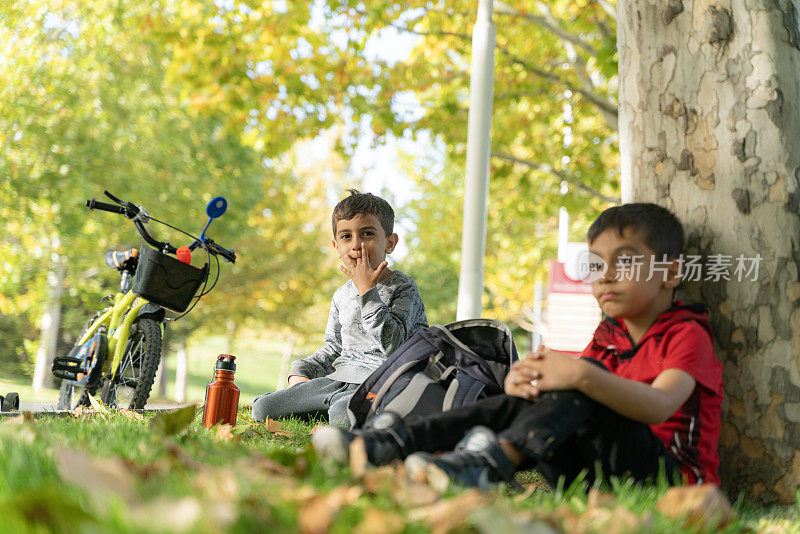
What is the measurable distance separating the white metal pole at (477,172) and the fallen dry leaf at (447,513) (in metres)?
4.82

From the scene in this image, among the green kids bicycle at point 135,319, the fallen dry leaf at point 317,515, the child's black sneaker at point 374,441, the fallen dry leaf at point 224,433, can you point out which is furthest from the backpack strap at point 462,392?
the green kids bicycle at point 135,319

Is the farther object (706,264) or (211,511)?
(706,264)

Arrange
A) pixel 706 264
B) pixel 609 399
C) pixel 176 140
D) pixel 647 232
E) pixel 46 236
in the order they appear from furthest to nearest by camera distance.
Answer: pixel 176 140, pixel 46 236, pixel 706 264, pixel 647 232, pixel 609 399

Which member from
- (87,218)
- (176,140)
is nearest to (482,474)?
(87,218)

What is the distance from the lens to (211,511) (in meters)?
1.38

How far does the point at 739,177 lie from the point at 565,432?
1.55 metres

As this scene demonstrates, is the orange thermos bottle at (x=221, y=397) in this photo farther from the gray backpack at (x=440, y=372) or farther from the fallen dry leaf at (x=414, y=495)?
the fallen dry leaf at (x=414, y=495)

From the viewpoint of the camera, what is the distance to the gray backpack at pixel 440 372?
326cm

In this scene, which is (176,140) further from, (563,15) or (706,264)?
(706,264)

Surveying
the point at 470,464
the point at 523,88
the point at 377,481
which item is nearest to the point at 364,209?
the point at 470,464

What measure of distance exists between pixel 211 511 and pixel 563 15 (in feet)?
35.7

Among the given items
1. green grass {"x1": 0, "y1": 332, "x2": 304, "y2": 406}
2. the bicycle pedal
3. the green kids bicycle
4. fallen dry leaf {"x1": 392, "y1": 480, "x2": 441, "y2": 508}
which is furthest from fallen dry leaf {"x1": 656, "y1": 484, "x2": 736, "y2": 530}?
green grass {"x1": 0, "y1": 332, "x2": 304, "y2": 406}

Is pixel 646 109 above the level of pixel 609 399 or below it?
above

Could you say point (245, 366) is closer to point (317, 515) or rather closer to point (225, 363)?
point (225, 363)
